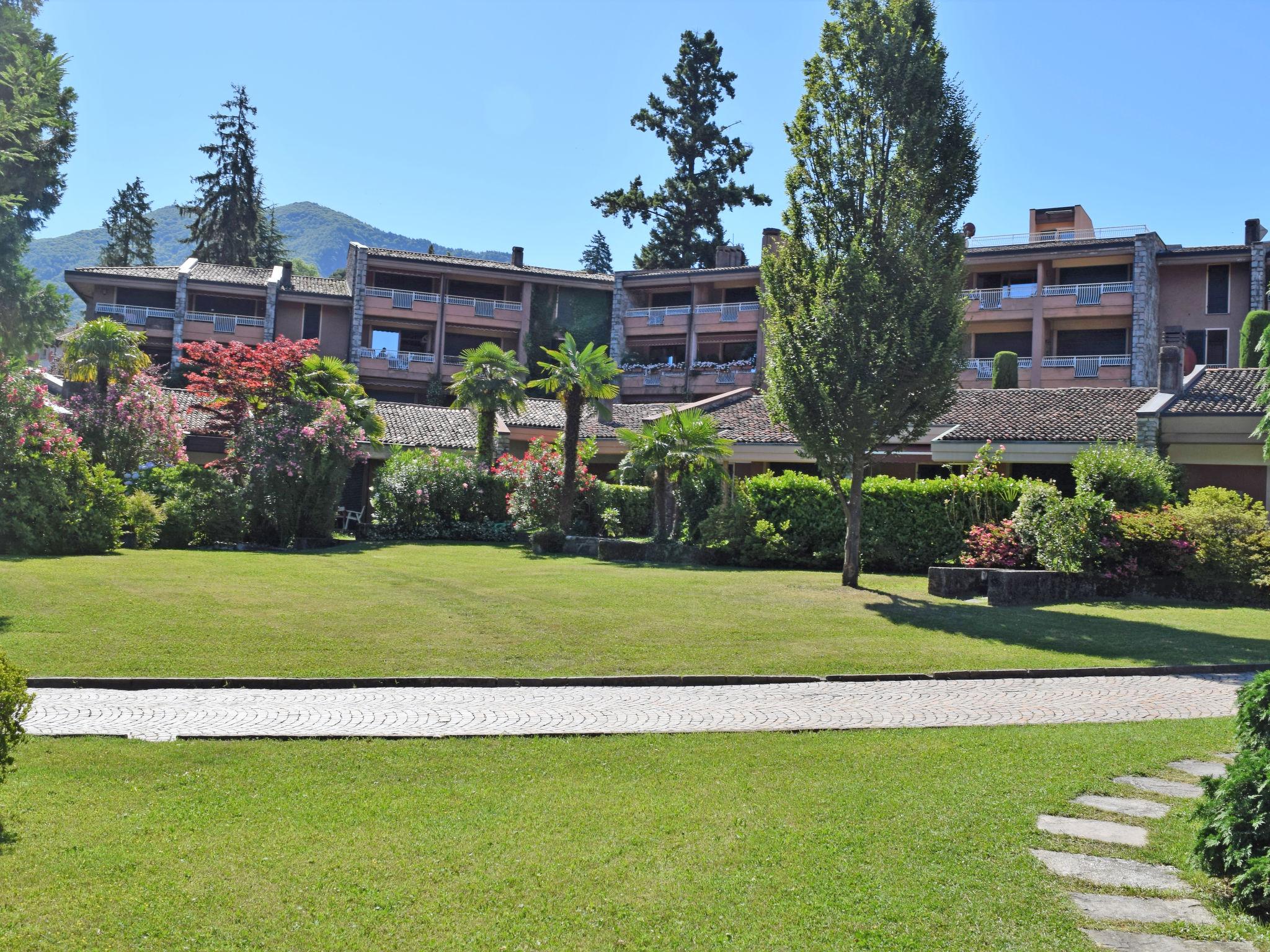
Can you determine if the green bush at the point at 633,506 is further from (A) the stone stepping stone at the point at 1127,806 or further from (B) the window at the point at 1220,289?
(B) the window at the point at 1220,289

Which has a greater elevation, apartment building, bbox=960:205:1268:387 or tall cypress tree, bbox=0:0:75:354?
apartment building, bbox=960:205:1268:387

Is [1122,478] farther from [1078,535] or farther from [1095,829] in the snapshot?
[1095,829]

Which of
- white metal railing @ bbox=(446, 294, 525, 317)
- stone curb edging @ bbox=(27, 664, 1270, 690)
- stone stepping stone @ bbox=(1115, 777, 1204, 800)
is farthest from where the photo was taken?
white metal railing @ bbox=(446, 294, 525, 317)

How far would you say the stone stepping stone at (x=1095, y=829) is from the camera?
18.2 feet

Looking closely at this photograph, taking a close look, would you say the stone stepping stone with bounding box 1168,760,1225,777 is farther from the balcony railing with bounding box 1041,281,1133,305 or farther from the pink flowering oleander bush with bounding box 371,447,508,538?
the balcony railing with bounding box 1041,281,1133,305

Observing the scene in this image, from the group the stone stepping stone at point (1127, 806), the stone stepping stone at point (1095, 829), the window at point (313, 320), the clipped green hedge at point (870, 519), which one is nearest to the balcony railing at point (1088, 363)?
the clipped green hedge at point (870, 519)

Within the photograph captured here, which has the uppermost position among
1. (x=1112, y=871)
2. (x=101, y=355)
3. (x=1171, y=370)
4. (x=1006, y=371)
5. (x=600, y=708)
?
(x=1006, y=371)

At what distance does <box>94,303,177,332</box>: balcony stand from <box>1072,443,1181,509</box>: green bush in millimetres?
41951

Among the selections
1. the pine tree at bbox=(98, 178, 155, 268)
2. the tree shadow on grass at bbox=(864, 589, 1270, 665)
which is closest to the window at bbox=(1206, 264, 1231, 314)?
the tree shadow on grass at bbox=(864, 589, 1270, 665)

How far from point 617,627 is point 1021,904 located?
29.0 feet

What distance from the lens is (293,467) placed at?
80.6 feet

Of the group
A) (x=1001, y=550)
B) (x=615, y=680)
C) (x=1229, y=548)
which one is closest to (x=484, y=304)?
(x=1001, y=550)

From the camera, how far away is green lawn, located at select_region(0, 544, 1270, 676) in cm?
1089

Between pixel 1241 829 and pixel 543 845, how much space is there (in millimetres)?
3239
